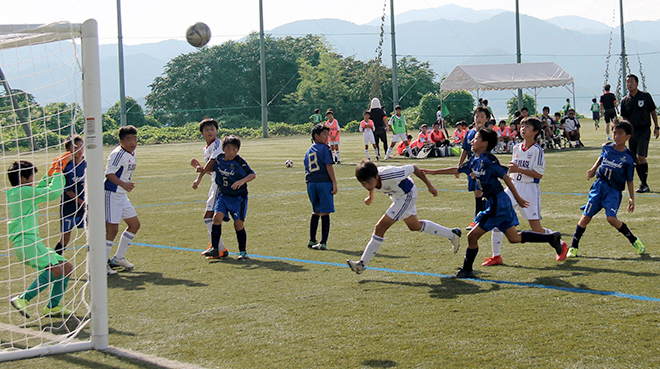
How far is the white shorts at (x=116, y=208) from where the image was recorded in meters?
7.44

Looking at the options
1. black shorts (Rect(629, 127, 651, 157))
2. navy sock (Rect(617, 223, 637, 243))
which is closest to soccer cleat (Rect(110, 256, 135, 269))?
navy sock (Rect(617, 223, 637, 243))

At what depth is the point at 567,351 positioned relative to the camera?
4.38m

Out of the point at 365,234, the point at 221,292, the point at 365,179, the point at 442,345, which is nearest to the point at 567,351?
the point at 442,345

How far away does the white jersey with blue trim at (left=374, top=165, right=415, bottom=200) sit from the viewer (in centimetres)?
659

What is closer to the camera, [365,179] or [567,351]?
[567,351]

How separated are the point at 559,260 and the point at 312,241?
117 inches

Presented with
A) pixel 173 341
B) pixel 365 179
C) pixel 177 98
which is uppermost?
pixel 177 98

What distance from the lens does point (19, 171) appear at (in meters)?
6.01

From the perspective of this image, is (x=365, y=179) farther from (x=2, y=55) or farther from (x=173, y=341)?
(x=2, y=55)

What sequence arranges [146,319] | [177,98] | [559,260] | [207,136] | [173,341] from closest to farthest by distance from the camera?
[173,341] → [146,319] → [559,260] → [207,136] → [177,98]

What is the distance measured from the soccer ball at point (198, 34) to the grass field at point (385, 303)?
1290 centimetres

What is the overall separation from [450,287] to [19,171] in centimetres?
399

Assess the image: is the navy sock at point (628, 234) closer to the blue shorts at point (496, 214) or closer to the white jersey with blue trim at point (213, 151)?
the blue shorts at point (496, 214)

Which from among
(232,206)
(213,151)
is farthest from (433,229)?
(213,151)
